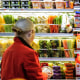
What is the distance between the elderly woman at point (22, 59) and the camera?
1.86 meters

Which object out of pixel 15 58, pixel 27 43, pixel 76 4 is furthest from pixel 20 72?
pixel 76 4

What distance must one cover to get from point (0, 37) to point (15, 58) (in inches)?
92.7

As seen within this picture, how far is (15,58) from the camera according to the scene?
1.89 meters

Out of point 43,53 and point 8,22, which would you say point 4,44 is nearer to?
point 8,22

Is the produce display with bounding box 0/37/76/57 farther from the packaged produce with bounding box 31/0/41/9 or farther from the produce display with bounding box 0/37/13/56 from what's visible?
the packaged produce with bounding box 31/0/41/9

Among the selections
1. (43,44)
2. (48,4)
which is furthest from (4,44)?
(48,4)

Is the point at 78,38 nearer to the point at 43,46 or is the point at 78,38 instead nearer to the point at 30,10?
the point at 43,46

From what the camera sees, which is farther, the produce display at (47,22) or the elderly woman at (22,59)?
the produce display at (47,22)

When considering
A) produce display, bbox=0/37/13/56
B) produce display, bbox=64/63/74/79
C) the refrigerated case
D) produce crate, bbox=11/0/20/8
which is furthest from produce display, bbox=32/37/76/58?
produce crate, bbox=11/0/20/8

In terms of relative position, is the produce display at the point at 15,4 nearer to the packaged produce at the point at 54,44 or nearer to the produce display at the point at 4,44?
the produce display at the point at 4,44

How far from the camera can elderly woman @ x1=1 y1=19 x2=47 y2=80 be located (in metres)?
1.86

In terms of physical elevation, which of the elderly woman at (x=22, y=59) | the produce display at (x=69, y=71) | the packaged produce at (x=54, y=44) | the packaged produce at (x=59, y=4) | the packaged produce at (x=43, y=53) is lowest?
the produce display at (x=69, y=71)

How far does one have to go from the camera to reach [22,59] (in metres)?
1.86

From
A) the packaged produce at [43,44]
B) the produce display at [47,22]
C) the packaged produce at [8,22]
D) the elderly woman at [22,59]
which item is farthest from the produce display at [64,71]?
the elderly woman at [22,59]
